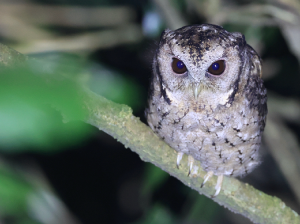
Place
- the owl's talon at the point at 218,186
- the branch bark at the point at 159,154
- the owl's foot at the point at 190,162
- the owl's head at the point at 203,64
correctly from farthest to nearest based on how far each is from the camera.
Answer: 1. the owl's talon at the point at 218,186
2. the owl's foot at the point at 190,162
3. the owl's head at the point at 203,64
4. the branch bark at the point at 159,154

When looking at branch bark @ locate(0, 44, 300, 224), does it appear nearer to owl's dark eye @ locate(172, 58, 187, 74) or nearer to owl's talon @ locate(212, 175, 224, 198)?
owl's talon @ locate(212, 175, 224, 198)

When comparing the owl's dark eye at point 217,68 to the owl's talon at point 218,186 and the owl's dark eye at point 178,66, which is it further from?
the owl's talon at point 218,186

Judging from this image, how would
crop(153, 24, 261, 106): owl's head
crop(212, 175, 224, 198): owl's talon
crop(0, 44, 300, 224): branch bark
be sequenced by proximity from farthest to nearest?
crop(212, 175, 224, 198): owl's talon < crop(153, 24, 261, 106): owl's head < crop(0, 44, 300, 224): branch bark

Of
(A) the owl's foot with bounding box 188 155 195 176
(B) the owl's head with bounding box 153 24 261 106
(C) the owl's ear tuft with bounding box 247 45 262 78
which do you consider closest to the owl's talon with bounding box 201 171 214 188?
(A) the owl's foot with bounding box 188 155 195 176

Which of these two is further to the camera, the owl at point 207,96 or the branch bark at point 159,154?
the owl at point 207,96

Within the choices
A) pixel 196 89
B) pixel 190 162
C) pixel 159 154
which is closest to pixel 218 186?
pixel 190 162

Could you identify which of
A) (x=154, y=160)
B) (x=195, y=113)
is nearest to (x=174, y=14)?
(x=195, y=113)

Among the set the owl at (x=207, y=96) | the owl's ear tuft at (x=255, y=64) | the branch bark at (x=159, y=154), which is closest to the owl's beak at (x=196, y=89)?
the owl at (x=207, y=96)

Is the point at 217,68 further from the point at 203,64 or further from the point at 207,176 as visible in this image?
the point at 207,176
